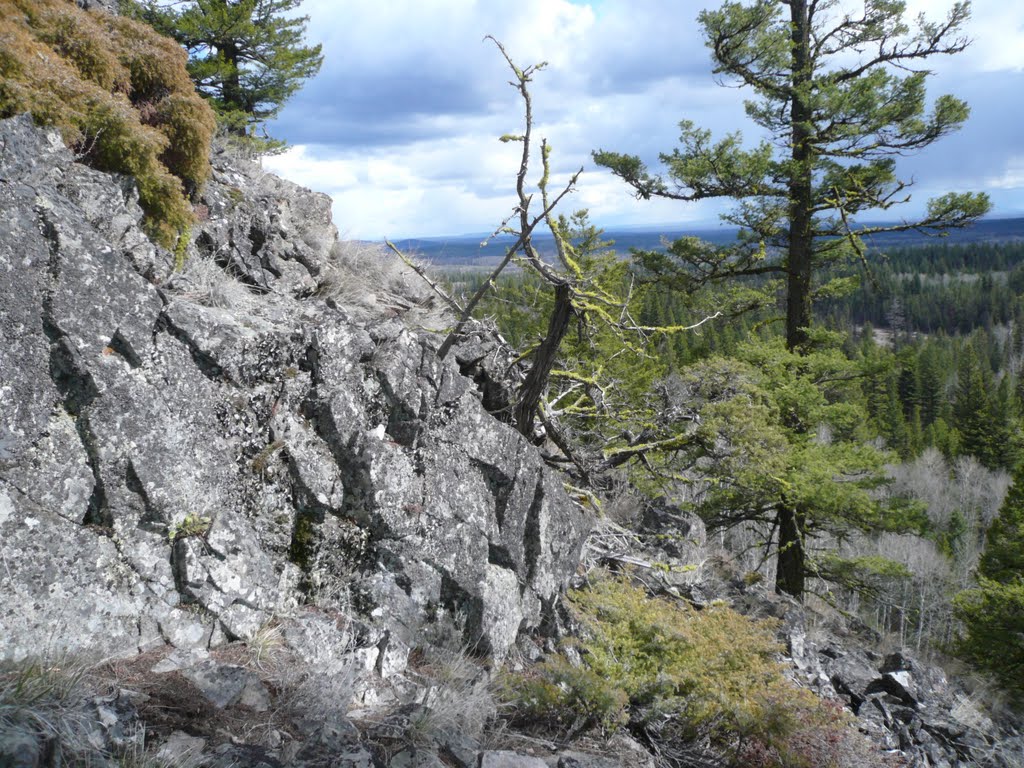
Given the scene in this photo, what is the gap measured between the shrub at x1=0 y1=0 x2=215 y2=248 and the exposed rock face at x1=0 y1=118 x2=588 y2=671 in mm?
308

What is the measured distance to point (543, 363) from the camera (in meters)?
7.38

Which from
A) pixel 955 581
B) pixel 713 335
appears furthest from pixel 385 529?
pixel 713 335

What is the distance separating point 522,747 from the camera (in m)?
4.84

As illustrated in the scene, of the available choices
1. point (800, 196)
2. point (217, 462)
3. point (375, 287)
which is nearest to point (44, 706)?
point (217, 462)

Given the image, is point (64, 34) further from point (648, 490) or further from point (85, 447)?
point (648, 490)

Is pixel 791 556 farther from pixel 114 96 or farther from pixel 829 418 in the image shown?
pixel 114 96

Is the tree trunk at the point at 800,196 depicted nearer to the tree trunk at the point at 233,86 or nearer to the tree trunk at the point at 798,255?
the tree trunk at the point at 798,255

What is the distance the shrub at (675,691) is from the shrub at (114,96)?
5353 millimetres

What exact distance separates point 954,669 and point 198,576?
60.1 feet

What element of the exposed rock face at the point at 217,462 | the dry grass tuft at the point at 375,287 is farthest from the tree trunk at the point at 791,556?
the dry grass tuft at the point at 375,287

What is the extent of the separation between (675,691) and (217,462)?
434 centimetres

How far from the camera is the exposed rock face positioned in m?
4.09

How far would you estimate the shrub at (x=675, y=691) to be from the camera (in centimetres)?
527

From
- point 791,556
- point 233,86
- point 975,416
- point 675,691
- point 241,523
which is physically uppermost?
point 233,86
